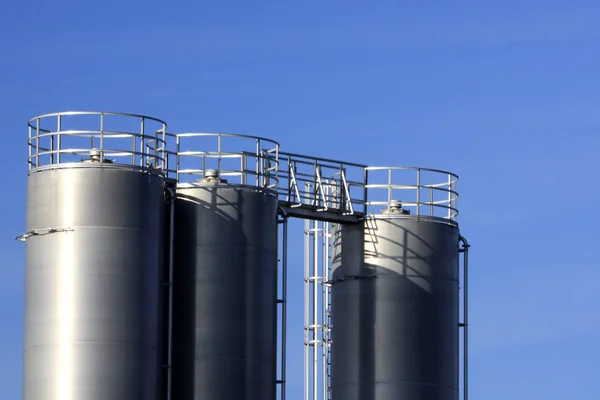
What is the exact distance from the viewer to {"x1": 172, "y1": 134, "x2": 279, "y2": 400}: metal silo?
52.0 meters

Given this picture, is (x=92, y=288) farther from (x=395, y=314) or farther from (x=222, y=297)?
(x=395, y=314)

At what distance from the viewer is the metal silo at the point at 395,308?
58.9 meters

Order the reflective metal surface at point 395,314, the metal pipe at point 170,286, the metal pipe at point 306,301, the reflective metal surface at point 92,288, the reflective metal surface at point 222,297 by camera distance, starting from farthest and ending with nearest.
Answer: the metal pipe at point 306,301, the reflective metal surface at point 395,314, the reflective metal surface at point 222,297, the metal pipe at point 170,286, the reflective metal surface at point 92,288

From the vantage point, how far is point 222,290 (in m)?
52.3

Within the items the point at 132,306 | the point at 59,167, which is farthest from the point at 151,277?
the point at 59,167

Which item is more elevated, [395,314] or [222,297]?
[222,297]

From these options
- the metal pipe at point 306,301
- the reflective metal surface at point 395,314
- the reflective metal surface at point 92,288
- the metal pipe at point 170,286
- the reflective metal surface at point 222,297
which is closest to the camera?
the reflective metal surface at point 92,288

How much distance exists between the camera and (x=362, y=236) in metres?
60.0

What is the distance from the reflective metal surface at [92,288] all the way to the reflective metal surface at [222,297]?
1.58 m

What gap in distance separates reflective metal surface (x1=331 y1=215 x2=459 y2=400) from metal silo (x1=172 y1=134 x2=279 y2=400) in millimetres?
6372

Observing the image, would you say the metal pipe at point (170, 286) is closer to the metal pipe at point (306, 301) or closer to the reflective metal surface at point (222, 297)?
the reflective metal surface at point (222, 297)

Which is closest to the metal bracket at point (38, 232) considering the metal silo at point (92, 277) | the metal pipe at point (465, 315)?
the metal silo at point (92, 277)

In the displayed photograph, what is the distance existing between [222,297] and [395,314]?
8.98 metres

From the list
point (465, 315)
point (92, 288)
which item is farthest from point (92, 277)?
point (465, 315)
